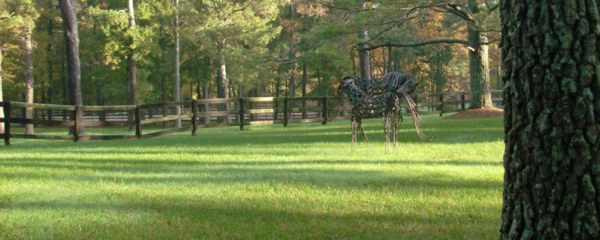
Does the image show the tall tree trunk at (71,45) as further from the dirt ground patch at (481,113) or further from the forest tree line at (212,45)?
the dirt ground patch at (481,113)

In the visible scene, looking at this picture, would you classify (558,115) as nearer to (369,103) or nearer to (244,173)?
(244,173)

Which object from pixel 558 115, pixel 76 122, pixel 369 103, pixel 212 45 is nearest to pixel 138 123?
pixel 76 122

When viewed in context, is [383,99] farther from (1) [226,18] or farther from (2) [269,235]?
(1) [226,18]

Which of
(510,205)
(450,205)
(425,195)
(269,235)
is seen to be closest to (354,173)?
(425,195)

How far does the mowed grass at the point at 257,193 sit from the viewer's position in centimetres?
527

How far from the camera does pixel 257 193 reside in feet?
23.4

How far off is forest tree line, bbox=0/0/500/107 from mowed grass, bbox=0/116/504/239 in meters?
9.87

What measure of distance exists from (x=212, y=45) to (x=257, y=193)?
1257 inches

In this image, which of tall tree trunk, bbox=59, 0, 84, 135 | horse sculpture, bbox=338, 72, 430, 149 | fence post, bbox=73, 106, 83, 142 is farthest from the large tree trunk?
tall tree trunk, bbox=59, 0, 84, 135

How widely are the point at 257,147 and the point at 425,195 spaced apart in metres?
6.70

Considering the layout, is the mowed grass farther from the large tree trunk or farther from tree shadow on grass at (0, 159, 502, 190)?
the large tree trunk

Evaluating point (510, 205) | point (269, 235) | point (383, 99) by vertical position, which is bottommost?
point (269, 235)

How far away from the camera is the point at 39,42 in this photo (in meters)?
41.6

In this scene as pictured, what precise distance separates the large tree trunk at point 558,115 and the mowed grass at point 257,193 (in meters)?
2.25
